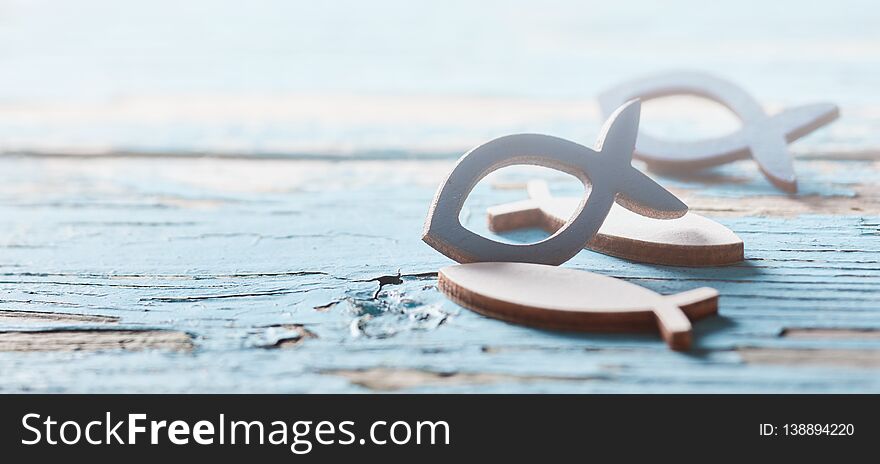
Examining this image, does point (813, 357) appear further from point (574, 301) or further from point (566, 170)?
point (566, 170)

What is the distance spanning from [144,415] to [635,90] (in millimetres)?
1179

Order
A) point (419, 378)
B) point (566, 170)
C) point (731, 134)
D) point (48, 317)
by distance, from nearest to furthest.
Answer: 1. point (419, 378)
2. point (48, 317)
3. point (566, 170)
4. point (731, 134)

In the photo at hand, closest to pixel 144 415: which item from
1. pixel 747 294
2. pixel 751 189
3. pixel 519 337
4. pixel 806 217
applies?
pixel 519 337

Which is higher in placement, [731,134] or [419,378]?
[731,134]

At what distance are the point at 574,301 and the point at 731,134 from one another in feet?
2.79

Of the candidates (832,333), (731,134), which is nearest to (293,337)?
(832,333)

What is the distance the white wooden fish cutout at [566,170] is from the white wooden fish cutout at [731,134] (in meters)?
0.52

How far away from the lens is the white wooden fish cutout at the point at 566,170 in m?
1.01

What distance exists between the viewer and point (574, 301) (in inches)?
34.8

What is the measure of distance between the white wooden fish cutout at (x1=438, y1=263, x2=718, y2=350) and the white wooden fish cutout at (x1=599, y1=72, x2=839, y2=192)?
2.25ft

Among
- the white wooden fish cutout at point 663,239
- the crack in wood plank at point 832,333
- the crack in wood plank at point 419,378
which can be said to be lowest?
the crack in wood plank at point 419,378

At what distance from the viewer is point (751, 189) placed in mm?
1503

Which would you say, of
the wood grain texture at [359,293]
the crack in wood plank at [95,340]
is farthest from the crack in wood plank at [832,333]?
the crack in wood plank at [95,340]

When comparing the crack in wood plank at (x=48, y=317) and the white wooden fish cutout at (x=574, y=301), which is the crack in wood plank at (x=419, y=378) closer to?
the white wooden fish cutout at (x=574, y=301)
